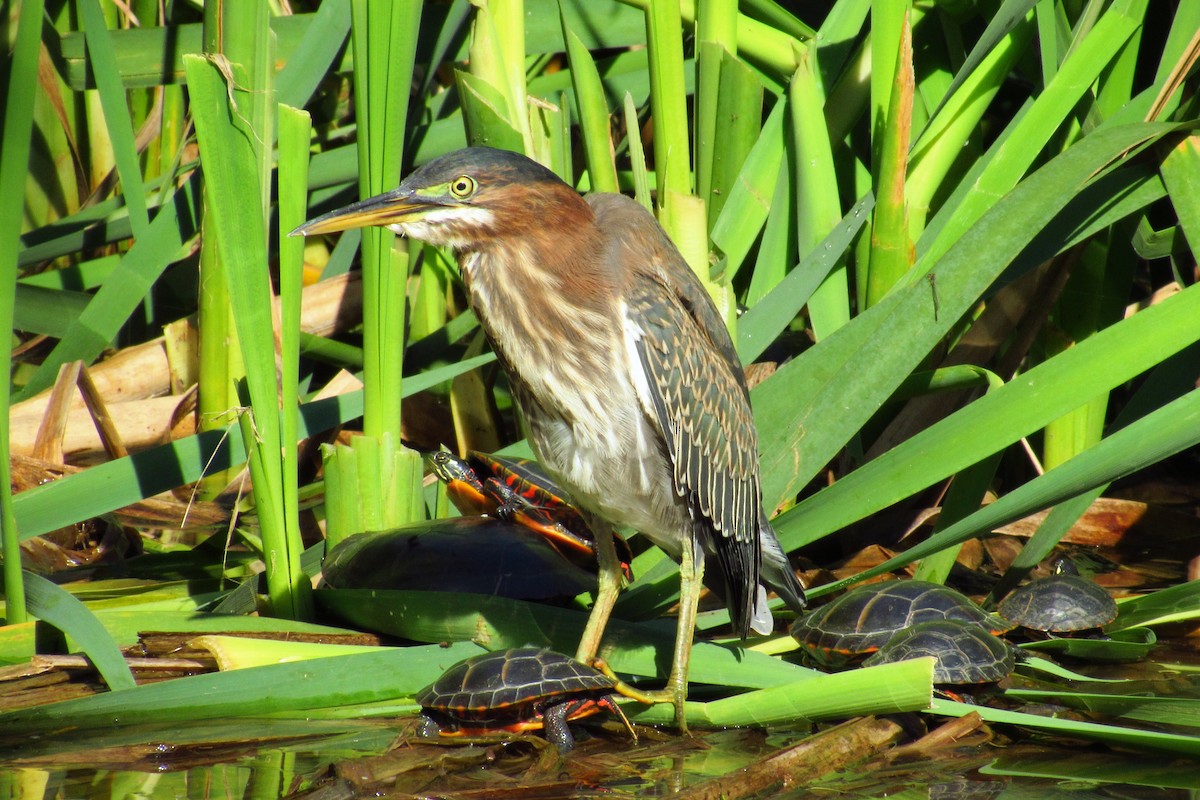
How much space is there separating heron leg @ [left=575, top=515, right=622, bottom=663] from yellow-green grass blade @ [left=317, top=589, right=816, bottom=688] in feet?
0.24

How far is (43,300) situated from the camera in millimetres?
4586

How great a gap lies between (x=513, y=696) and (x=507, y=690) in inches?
1.1

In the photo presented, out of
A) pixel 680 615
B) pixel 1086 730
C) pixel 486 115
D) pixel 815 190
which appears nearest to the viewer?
pixel 1086 730

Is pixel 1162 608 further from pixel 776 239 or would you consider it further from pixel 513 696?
pixel 513 696

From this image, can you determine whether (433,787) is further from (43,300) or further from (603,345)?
(43,300)

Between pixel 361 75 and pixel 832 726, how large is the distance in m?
2.10

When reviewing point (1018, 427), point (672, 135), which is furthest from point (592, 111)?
point (1018, 427)

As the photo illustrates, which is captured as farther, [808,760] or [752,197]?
[752,197]

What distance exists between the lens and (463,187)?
2861mm

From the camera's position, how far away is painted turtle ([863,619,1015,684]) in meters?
3.06

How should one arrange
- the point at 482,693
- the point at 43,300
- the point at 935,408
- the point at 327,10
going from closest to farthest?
the point at 482,693, the point at 327,10, the point at 935,408, the point at 43,300

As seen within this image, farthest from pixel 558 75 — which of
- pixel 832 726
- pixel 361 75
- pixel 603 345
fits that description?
pixel 832 726

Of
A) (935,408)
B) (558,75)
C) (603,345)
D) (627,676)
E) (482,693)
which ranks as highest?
(558,75)

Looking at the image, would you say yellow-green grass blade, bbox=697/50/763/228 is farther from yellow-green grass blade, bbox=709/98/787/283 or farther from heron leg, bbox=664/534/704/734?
heron leg, bbox=664/534/704/734
